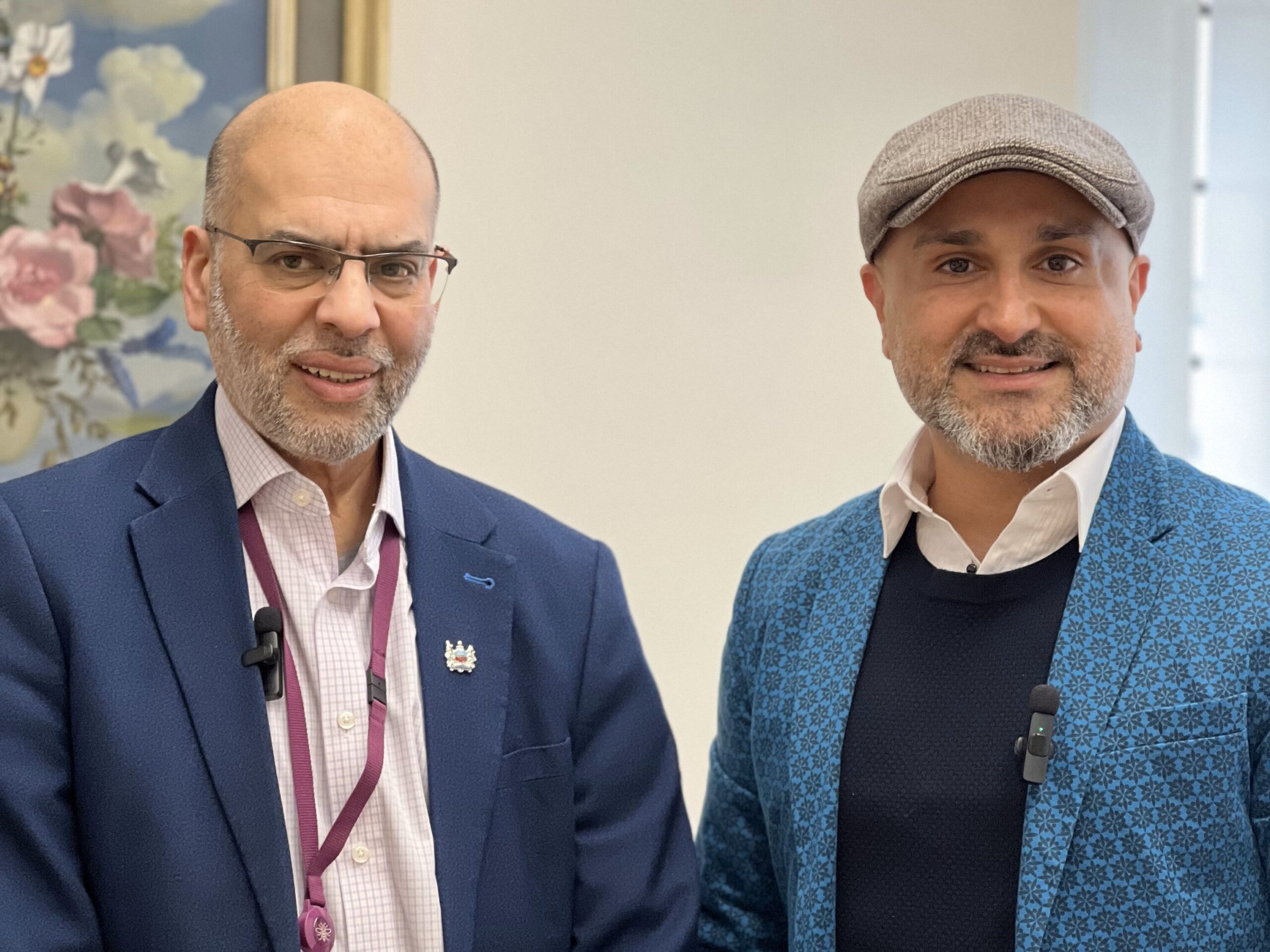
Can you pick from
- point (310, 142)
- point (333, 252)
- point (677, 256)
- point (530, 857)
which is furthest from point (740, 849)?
point (677, 256)

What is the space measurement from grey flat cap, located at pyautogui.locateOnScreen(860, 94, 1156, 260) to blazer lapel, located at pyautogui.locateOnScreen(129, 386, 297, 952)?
0.87m

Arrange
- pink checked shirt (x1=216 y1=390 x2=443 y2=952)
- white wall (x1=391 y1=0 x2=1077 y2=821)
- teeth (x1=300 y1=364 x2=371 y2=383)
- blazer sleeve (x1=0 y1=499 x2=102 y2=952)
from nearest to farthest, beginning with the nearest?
blazer sleeve (x1=0 y1=499 x2=102 y2=952) < pink checked shirt (x1=216 y1=390 x2=443 y2=952) < teeth (x1=300 y1=364 x2=371 y2=383) < white wall (x1=391 y1=0 x2=1077 y2=821)

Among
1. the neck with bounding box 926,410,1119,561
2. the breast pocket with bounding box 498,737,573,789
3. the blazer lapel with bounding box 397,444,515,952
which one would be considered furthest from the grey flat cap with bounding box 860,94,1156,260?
the breast pocket with bounding box 498,737,573,789

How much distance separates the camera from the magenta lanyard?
60.4 inches

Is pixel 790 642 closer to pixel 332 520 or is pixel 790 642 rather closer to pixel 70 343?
pixel 332 520

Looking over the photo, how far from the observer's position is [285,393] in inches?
65.6

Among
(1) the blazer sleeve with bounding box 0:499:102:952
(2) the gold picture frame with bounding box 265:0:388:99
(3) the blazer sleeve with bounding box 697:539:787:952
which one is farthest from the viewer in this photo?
(2) the gold picture frame with bounding box 265:0:388:99

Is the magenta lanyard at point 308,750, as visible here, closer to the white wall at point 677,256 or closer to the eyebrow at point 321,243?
the eyebrow at point 321,243

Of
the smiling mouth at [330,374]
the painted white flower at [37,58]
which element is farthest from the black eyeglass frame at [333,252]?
the painted white flower at [37,58]

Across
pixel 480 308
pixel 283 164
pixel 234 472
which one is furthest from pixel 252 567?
pixel 480 308

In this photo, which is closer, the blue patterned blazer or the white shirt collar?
the blue patterned blazer

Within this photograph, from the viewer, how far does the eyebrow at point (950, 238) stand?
64.9 inches

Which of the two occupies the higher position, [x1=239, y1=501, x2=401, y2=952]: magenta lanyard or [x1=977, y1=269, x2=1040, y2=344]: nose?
[x1=977, y1=269, x2=1040, y2=344]: nose

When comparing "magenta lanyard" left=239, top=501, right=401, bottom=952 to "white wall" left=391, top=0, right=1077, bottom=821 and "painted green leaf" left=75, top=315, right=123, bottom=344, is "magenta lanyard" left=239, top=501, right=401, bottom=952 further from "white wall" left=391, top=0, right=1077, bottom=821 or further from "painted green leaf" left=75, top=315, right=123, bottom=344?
"white wall" left=391, top=0, right=1077, bottom=821
